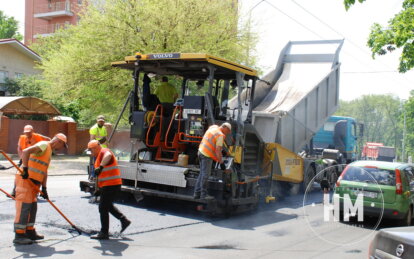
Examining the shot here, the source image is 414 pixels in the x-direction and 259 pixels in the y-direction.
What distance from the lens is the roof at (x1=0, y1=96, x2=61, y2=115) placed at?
837 inches

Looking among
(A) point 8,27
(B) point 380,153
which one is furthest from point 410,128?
(A) point 8,27

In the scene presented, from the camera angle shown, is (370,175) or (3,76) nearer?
(370,175)

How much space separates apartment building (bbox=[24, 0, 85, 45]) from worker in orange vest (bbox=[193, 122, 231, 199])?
4673 cm

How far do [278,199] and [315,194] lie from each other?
2.35 meters

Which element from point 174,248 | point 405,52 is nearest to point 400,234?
point 174,248

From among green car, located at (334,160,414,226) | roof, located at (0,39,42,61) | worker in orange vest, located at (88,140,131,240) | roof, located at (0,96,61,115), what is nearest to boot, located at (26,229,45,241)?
worker in orange vest, located at (88,140,131,240)

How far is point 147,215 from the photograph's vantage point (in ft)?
28.7

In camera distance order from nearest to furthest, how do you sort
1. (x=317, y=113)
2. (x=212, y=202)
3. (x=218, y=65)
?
(x=212, y=202)
(x=218, y=65)
(x=317, y=113)

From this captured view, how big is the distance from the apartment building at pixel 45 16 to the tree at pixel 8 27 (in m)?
2.25

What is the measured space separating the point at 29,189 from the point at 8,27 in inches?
2173

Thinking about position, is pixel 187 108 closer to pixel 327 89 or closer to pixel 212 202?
pixel 212 202

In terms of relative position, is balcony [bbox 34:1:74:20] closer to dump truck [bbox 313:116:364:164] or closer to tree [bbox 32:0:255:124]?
tree [bbox 32:0:255:124]

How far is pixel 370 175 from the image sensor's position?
9.40m

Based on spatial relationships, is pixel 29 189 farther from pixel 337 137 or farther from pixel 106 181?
pixel 337 137
